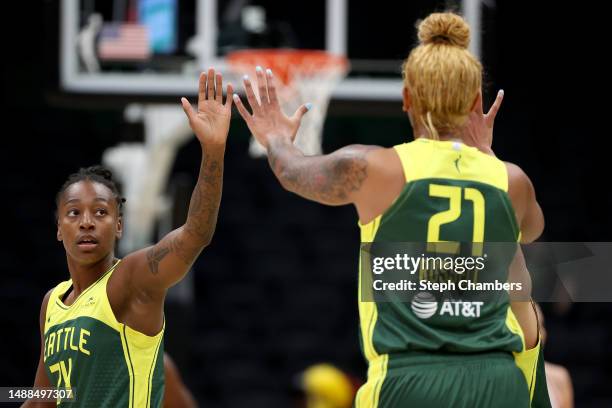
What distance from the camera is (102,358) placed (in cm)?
367

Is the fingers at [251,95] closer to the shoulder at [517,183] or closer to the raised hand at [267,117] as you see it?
the raised hand at [267,117]

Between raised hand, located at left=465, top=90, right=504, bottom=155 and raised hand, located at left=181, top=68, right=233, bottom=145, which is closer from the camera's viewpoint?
raised hand, located at left=465, top=90, right=504, bottom=155

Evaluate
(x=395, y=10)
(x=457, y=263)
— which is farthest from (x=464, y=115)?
(x=395, y=10)

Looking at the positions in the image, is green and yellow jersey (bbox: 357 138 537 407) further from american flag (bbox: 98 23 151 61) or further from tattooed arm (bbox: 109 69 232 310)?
american flag (bbox: 98 23 151 61)

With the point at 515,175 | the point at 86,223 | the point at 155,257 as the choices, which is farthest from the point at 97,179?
the point at 515,175

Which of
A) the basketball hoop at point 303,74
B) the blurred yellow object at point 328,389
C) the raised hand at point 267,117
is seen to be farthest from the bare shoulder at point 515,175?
the blurred yellow object at point 328,389

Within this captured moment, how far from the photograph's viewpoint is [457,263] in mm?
3143

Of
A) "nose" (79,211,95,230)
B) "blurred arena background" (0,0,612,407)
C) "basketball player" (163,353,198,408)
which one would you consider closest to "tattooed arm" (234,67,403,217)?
"nose" (79,211,95,230)

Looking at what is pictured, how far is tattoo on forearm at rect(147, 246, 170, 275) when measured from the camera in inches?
145

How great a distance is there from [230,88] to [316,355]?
7963mm

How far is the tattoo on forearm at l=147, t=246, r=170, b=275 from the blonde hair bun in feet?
3.51

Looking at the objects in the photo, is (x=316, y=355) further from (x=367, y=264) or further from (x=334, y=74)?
(x=367, y=264)

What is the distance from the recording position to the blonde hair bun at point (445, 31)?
3230 millimetres

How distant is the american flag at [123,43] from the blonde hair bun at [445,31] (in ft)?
16.3
